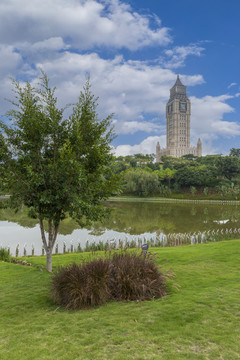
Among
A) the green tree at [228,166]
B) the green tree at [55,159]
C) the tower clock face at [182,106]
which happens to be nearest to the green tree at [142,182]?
the green tree at [228,166]

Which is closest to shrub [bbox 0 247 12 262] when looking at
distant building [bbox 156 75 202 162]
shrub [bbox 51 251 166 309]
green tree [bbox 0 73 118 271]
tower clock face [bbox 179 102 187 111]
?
green tree [bbox 0 73 118 271]

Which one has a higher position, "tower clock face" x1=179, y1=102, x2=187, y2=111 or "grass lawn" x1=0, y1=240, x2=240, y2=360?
"tower clock face" x1=179, y1=102, x2=187, y2=111

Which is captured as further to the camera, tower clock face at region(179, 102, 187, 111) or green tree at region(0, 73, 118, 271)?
tower clock face at region(179, 102, 187, 111)

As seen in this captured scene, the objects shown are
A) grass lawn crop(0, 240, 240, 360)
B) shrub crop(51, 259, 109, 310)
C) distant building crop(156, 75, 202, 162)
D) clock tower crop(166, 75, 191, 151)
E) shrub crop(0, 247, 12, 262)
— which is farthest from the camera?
clock tower crop(166, 75, 191, 151)

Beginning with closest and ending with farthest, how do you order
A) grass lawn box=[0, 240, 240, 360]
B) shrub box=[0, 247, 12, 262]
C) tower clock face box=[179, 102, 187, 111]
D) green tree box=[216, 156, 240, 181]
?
grass lawn box=[0, 240, 240, 360], shrub box=[0, 247, 12, 262], green tree box=[216, 156, 240, 181], tower clock face box=[179, 102, 187, 111]

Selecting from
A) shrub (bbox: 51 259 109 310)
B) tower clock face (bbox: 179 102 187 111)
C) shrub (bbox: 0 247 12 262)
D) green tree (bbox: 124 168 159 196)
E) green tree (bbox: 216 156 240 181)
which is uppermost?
tower clock face (bbox: 179 102 187 111)

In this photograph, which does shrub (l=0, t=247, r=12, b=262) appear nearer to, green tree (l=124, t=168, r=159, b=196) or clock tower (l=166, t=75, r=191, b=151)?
green tree (l=124, t=168, r=159, b=196)

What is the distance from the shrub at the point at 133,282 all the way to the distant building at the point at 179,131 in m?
179

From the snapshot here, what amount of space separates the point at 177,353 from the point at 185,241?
14520 mm

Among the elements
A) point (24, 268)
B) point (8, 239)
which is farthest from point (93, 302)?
point (8, 239)

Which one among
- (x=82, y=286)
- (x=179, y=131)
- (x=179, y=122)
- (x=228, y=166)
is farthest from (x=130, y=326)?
(x=179, y=122)

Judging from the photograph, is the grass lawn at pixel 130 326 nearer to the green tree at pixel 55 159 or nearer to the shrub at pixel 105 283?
the shrub at pixel 105 283

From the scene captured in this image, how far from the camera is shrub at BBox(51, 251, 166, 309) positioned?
19.1 ft

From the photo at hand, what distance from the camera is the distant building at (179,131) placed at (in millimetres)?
184837
